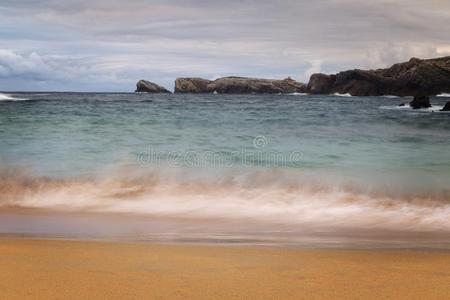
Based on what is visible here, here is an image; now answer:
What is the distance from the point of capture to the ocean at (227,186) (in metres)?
6.55

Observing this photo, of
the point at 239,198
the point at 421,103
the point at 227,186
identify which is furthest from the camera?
the point at 421,103

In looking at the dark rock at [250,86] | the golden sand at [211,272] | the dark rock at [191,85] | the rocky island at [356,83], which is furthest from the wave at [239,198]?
the dark rock at [191,85]

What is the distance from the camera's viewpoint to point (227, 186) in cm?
994

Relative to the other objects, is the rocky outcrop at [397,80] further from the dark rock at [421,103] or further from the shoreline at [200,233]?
the shoreline at [200,233]

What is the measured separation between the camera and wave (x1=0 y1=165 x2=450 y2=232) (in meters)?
7.54

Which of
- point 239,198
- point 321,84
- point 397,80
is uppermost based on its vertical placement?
point 397,80

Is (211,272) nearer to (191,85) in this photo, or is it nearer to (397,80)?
(397,80)

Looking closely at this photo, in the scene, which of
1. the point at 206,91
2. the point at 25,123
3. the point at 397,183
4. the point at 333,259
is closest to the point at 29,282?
the point at 333,259

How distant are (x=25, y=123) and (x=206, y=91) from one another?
98667mm

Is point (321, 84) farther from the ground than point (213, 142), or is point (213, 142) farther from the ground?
point (321, 84)

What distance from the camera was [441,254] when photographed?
5164mm

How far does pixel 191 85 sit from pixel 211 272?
115 m

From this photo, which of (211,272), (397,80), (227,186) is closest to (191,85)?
(397,80)

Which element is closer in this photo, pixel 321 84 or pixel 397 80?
pixel 397 80
